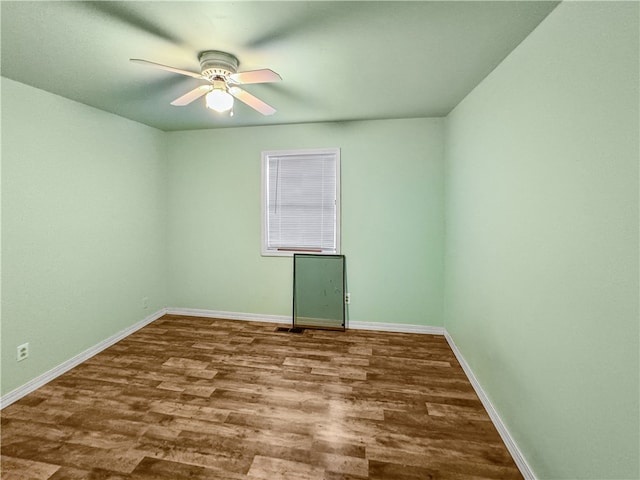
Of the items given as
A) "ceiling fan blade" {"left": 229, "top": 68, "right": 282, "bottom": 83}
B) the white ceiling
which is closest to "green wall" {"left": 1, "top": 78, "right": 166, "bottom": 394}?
the white ceiling

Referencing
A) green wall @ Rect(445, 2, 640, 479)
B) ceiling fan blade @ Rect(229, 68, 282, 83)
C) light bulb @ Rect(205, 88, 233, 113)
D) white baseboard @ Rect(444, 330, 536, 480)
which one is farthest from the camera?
light bulb @ Rect(205, 88, 233, 113)

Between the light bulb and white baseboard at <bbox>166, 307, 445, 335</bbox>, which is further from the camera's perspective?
white baseboard at <bbox>166, 307, 445, 335</bbox>

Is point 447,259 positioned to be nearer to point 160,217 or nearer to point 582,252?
point 582,252

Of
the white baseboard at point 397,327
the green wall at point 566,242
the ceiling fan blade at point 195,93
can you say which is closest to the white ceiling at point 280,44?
the ceiling fan blade at point 195,93

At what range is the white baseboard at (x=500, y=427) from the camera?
1.56 m

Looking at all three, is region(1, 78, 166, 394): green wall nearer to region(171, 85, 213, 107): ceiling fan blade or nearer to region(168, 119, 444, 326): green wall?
region(168, 119, 444, 326): green wall

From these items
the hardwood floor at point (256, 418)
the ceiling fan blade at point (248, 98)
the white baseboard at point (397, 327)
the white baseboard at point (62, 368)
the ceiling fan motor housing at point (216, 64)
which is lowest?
the hardwood floor at point (256, 418)

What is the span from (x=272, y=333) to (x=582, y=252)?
296cm

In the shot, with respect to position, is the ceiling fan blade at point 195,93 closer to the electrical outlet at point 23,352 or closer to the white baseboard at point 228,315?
the electrical outlet at point 23,352

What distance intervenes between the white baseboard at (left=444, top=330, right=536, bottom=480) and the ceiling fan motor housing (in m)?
2.83

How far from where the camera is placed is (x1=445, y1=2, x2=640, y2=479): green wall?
3.26 feet

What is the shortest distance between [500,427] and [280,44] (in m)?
2.73

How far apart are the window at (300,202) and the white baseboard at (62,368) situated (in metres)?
1.80

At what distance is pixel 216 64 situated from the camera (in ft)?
5.84
